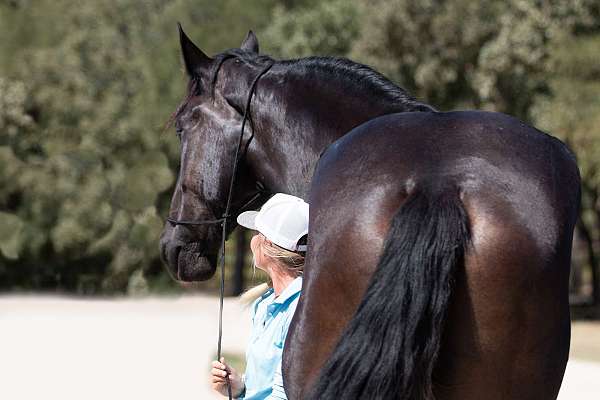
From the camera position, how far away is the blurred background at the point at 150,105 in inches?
485

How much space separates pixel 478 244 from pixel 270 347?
87 centimetres

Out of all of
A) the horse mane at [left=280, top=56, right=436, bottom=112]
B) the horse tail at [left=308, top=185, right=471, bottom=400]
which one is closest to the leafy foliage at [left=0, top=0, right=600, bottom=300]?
the horse mane at [left=280, top=56, right=436, bottom=112]

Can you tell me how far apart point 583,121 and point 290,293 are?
13537mm

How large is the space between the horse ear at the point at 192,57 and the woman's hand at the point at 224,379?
4.51ft

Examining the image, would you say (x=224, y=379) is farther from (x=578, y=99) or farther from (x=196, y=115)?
(x=578, y=99)

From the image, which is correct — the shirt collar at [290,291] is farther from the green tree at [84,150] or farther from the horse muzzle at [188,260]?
the green tree at [84,150]

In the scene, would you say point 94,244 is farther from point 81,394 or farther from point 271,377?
point 271,377

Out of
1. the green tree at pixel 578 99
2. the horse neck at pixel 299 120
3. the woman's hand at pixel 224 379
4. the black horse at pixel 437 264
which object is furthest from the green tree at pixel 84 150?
the green tree at pixel 578 99

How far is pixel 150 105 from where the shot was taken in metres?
18.2

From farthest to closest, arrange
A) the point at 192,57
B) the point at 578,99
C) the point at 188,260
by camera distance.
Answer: the point at 578,99, the point at 188,260, the point at 192,57

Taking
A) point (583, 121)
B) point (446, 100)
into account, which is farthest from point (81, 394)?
point (446, 100)

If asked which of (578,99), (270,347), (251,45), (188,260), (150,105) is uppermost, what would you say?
(578,99)

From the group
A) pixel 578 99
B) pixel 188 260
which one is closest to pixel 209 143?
pixel 188 260

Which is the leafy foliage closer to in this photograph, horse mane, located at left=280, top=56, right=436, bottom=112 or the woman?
horse mane, located at left=280, top=56, right=436, bottom=112
